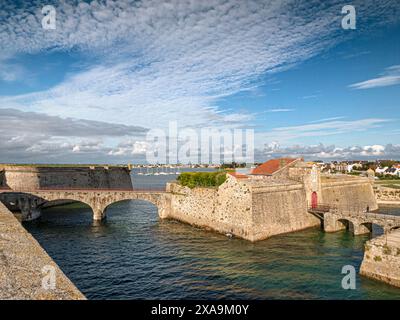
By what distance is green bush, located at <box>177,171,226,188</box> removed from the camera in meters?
40.8

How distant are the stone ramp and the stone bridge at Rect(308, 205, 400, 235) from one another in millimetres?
28543

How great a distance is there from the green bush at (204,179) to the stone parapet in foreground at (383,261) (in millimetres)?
20157

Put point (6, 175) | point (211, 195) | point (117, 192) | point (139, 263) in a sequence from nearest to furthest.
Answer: point (139, 263), point (211, 195), point (117, 192), point (6, 175)

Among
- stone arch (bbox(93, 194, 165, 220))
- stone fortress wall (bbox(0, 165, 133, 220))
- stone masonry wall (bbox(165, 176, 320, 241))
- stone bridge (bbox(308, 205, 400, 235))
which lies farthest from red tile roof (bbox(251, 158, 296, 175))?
stone fortress wall (bbox(0, 165, 133, 220))

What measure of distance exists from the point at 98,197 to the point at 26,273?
102 feet

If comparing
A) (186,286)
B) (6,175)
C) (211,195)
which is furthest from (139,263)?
(6,175)

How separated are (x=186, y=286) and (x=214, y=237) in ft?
41.8

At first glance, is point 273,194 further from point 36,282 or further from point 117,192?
point 36,282

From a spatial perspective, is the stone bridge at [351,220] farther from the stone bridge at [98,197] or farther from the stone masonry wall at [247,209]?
the stone bridge at [98,197]

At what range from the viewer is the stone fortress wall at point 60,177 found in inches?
2191

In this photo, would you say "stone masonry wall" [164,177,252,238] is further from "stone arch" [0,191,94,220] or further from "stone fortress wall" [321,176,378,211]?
"stone fortress wall" [321,176,378,211]

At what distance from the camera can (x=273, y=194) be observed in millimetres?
35438

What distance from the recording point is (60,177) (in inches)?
2403

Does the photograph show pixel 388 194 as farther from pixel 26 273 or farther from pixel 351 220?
pixel 26 273
